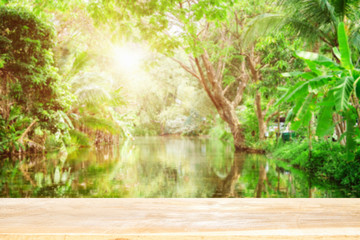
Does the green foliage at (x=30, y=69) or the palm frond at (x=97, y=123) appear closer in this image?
the green foliage at (x=30, y=69)

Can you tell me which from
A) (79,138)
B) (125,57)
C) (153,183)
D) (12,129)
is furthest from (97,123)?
(153,183)

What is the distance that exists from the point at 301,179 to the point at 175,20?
5498 mm

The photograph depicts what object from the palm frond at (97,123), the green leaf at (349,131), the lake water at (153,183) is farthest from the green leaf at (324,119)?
the palm frond at (97,123)

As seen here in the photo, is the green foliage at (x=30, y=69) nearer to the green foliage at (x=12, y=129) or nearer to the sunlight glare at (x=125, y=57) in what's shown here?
the green foliage at (x=12, y=129)

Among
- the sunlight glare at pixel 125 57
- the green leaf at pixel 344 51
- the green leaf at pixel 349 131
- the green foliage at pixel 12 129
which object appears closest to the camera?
the green leaf at pixel 344 51

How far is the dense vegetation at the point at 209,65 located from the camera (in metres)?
2.70

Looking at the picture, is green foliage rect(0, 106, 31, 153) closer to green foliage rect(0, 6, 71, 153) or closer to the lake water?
green foliage rect(0, 6, 71, 153)

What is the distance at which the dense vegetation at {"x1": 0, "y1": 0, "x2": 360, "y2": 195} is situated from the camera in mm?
2697
